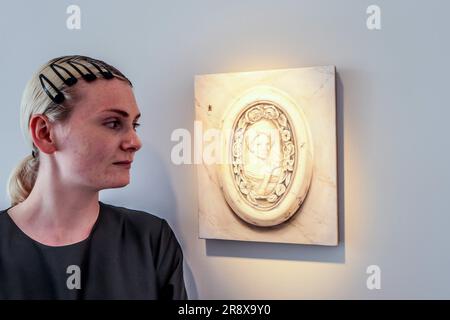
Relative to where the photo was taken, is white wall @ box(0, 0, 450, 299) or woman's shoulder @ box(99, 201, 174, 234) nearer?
white wall @ box(0, 0, 450, 299)

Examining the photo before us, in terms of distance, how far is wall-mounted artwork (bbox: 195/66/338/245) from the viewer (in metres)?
0.94

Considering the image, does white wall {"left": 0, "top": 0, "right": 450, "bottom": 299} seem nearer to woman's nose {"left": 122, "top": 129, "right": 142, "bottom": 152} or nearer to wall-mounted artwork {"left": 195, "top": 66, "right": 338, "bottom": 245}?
wall-mounted artwork {"left": 195, "top": 66, "right": 338, "bottom": 245}

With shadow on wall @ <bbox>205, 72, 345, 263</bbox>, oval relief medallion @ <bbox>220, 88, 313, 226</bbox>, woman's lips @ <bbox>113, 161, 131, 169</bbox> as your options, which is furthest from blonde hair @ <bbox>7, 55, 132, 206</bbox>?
shadow on wall @ <bbox>205, 72, 345, 263</bbox>

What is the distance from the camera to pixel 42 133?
0.92 m

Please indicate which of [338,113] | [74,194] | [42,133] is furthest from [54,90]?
[338,113]

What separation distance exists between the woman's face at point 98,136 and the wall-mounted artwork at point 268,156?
0.15m

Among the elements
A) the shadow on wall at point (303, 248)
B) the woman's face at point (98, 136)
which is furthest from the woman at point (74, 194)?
the shadow on wall at point (303, 248)

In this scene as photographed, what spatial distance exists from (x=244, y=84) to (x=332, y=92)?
16 centimetres

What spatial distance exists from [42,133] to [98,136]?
10cm

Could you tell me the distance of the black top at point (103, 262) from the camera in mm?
934

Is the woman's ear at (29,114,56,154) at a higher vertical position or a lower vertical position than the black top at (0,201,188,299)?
higher

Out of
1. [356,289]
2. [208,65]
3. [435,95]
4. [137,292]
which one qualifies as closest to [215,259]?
[137,292]

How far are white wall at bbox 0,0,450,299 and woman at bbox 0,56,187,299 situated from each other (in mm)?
121

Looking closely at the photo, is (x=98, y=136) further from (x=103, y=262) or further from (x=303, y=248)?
(x=303, y=248)
